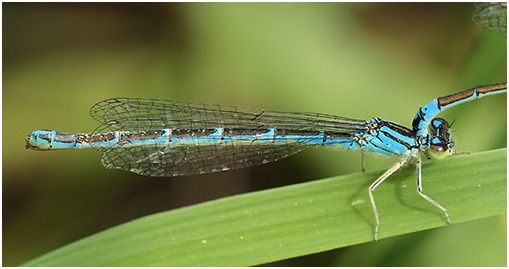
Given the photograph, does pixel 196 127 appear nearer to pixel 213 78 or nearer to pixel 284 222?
pixel 213 78

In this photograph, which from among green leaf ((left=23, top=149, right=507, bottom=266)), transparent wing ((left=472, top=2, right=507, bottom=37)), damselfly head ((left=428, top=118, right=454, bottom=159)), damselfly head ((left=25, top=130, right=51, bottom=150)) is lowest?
green leaf ((left=23, top=149, right=507, bottom=266))

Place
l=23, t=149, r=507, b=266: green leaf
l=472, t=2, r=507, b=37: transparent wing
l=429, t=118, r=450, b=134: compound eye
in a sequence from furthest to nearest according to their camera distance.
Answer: l=472, t=2, r=507, b=37: transparent wing, l=429, t=118, r=450, b=134: compound eye, l=23, t=149, r=507, b=266: green leaf

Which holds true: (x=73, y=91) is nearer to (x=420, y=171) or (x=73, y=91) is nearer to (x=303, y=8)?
(x=303, y=8)

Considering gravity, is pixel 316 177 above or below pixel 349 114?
below

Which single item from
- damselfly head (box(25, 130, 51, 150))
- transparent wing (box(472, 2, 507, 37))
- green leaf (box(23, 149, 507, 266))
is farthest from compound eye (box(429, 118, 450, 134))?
damselfly head (box(25, 130, 51, 150))

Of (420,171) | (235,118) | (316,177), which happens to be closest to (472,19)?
(420,171)

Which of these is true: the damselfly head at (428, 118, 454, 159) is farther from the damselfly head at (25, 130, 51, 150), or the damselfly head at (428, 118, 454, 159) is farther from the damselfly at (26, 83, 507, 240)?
the damselfly head at (25, 130, 51, 150)

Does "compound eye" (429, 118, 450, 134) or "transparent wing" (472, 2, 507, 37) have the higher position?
"transparent wing" (472, 2, 507, 37)

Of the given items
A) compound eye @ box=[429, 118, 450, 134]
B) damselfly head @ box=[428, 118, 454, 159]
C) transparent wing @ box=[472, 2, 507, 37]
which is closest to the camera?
damselfly head @ box=[428, 118, 454, 159]
